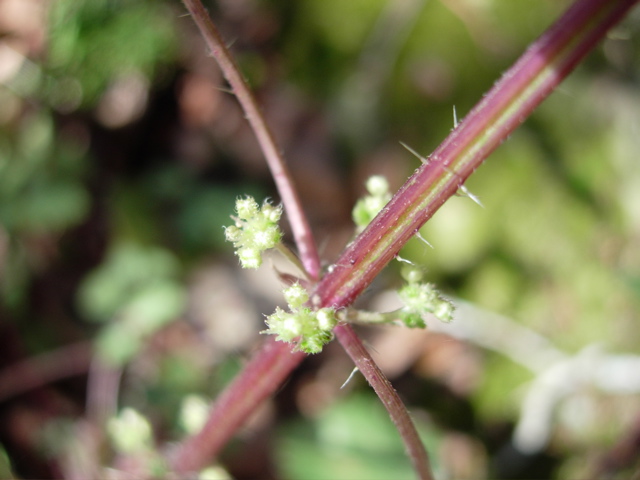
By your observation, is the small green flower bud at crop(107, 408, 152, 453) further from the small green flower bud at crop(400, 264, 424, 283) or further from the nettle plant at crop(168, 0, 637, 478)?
the small green flower bud at crop(400, 264, 424, 283)

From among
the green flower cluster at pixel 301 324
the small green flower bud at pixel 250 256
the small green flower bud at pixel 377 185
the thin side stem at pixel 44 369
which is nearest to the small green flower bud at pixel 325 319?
the green flower cluster at pixel 301 324

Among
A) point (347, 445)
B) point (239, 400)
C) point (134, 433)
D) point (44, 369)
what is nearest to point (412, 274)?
point (239, 400)

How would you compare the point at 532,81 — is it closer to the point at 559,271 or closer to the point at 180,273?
the point at 559,271

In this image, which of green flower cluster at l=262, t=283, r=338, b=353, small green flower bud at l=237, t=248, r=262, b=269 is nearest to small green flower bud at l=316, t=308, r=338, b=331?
green flower cluster at l=262, t=283, r=338, b=353

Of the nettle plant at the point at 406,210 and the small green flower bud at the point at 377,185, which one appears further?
the small green flower bud at the point at 377,185

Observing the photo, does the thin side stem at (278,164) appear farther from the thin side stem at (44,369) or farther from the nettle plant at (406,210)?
the thin side stem at (44,369)

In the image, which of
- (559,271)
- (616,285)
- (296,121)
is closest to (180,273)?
(296,121)

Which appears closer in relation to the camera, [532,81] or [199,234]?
[532,81]
